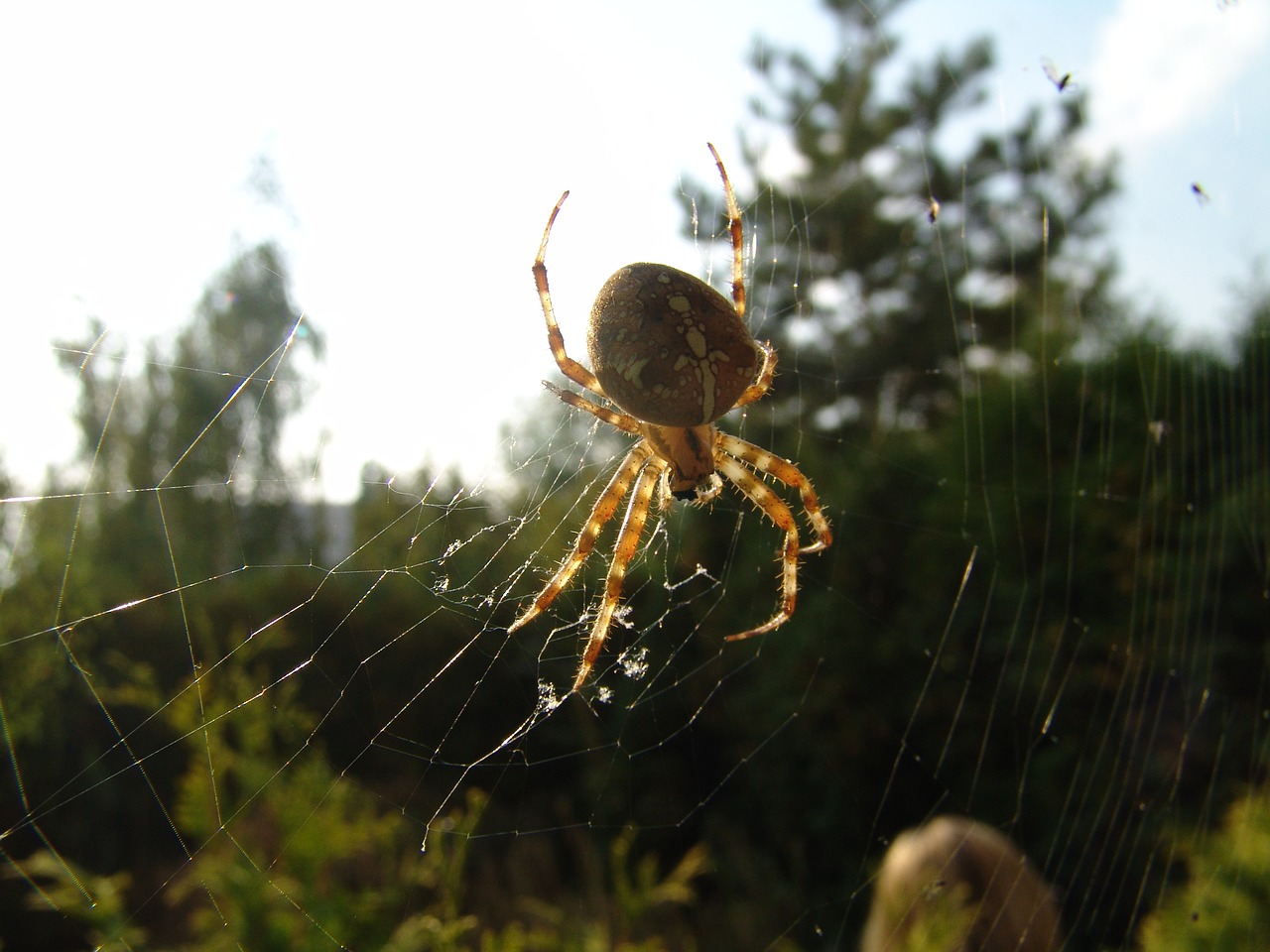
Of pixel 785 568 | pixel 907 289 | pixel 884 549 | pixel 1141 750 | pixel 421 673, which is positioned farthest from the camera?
pixel 907 289

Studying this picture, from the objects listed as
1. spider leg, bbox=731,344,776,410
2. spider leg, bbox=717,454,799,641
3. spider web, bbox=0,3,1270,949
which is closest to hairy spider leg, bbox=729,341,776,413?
spider leg, bbox=731,344,776,410

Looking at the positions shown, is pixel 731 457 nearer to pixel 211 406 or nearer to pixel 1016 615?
pixel 1016 615

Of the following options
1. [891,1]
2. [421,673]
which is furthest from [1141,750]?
[891,1]

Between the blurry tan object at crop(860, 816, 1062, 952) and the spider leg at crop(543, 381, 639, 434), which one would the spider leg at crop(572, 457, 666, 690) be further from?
the blurry tan object at crop(860, 816, 1062, 952)

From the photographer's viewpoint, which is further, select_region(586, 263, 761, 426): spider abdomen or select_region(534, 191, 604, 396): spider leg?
select_region(534, 191, 604, 396): spider leg

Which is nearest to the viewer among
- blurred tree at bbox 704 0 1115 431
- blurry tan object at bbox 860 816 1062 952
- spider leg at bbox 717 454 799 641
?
spider leg at bbox 717 454 799 641

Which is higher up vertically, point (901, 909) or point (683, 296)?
point (683, 296)

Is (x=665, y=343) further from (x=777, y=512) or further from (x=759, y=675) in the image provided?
(x=759, y=675)
